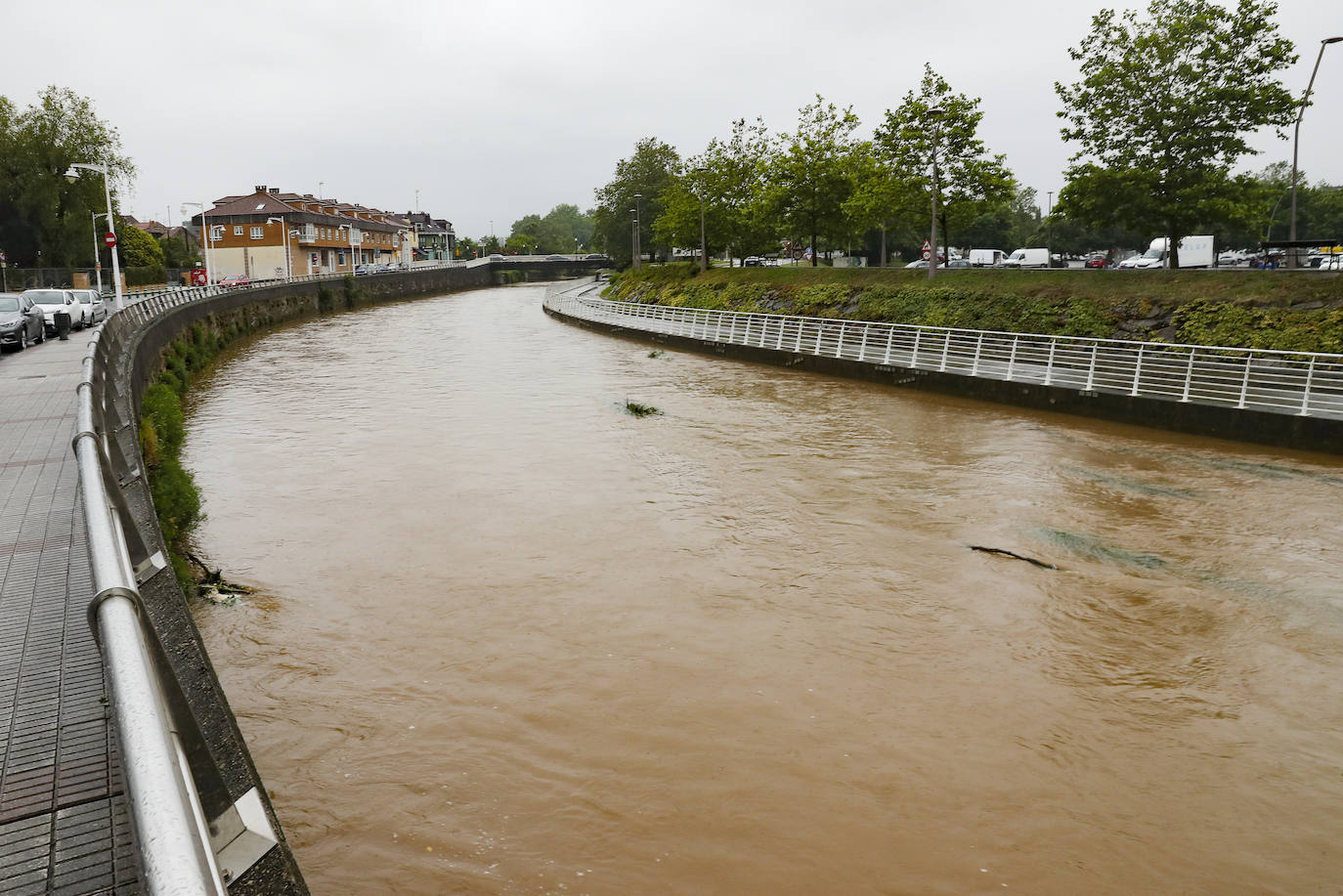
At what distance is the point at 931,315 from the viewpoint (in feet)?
123

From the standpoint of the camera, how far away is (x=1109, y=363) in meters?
25.0

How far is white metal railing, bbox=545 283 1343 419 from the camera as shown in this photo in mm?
20266

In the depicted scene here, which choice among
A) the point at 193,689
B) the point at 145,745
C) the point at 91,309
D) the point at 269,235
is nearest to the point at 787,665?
the point at 193,689

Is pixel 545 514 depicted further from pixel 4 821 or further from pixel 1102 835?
pixel 4 821

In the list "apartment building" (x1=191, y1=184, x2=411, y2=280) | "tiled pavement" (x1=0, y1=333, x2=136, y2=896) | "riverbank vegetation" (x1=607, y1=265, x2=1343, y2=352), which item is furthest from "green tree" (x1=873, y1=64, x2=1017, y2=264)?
"apartment building" (x1=191, y1=184, x2=411, y2=280)

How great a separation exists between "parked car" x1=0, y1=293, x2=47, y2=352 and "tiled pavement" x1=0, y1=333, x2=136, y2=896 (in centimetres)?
1647

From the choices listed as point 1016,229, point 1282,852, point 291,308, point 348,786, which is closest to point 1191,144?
point 1282,852

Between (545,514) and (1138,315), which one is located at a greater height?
(1138,315)

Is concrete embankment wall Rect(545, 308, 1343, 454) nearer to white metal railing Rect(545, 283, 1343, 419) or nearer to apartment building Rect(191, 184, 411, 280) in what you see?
white metal railing Rect(545, 283, 1343, 419)

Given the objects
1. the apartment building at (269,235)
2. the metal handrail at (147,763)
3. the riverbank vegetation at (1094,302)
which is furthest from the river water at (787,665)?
the apartment building at (269,235)

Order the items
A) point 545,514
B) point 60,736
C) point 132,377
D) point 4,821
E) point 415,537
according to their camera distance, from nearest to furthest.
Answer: point 4,821 → point 60,736 → point 415,537 → point 545,514 → point 132,377

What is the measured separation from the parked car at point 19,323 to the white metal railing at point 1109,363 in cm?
2210

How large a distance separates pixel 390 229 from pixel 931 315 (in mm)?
114008

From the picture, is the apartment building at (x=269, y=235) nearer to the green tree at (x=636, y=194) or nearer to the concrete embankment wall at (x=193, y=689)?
the green tree at (x=636, y=194)
